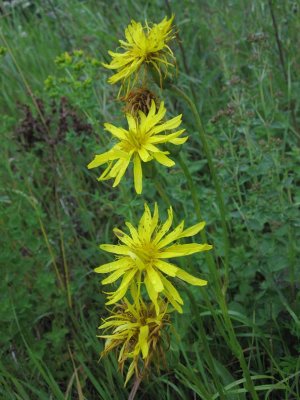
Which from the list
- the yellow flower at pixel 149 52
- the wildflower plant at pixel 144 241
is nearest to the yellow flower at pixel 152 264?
the wildflower plant at pixel 144 241

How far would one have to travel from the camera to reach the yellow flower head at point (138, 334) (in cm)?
116

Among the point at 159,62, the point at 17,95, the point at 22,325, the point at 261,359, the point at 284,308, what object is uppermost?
the point at 17,95

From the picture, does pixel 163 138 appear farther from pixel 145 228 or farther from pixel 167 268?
pixel 167 268

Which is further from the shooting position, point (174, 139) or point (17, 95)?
point (17, 95)

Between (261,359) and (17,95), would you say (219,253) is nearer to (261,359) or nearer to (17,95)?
(261,359)

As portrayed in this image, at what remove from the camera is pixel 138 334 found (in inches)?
47.5

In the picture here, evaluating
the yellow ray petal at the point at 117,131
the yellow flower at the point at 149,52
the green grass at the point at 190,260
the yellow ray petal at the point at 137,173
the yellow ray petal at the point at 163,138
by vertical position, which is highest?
the yellow flower at the point at 149,52

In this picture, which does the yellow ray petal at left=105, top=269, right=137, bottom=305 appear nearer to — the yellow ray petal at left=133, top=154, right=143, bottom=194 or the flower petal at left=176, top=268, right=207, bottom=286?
the flower petal at left=176, top=268, right=207, bottom=286

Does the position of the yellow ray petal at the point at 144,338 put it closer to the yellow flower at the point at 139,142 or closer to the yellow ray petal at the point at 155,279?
the yellow ray petal at the point at 155,279

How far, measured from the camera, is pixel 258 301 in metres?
1.87

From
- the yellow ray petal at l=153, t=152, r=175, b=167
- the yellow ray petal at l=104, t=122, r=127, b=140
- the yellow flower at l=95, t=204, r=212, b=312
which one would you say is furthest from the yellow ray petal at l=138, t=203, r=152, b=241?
the yellow ray petal at l=104, t=122, r=127, b=140

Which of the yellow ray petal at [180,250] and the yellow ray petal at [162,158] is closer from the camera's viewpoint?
the yellow ray petal at [180,250]

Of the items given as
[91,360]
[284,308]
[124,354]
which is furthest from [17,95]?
[124,354]

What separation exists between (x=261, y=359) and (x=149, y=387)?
373 mm
